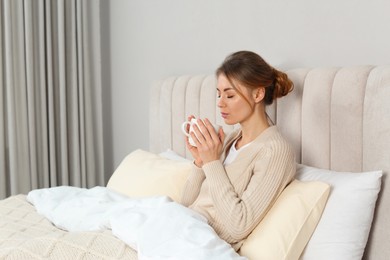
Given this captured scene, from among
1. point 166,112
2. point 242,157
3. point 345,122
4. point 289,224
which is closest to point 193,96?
point 166,112

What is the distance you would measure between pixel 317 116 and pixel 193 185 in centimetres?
50

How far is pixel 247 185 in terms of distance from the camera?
4.89ft

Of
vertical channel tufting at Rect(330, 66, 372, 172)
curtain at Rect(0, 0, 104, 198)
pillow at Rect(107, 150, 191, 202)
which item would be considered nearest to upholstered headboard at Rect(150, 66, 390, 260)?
vertical channel tufting at Rect(330, 66, 372, 172)

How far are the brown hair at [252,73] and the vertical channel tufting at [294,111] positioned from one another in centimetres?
7

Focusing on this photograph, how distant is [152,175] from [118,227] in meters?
0.58

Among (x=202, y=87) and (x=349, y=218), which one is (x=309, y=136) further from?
(x=202, y=87)

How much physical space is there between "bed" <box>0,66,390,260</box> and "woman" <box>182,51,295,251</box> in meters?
0.09

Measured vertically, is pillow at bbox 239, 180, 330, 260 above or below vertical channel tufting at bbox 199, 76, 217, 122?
below

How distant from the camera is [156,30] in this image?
279 centimetres

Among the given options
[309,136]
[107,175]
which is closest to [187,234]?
A: [309,136]

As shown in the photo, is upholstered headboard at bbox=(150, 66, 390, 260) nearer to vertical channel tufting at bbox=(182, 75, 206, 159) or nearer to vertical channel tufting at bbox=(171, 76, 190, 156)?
vertical channel tufting at bbox=(182, 75, 206, 159)

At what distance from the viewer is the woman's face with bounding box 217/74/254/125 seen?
1591mm

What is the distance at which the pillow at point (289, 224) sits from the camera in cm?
133

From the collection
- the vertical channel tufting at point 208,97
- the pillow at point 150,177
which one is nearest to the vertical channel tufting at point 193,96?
the vertical channel tufting at point 208,97
